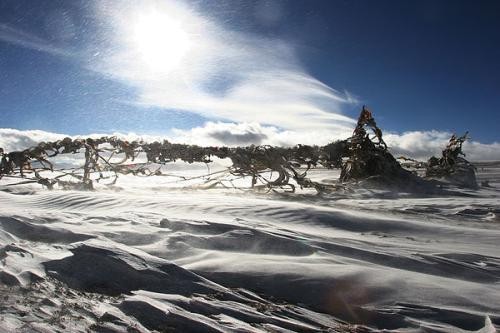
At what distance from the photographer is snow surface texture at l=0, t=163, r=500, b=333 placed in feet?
4.35

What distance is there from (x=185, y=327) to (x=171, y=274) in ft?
1.41

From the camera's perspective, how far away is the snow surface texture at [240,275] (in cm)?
133

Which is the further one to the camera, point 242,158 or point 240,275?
point 242,158

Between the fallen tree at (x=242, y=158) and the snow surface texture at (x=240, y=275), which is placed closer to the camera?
the snow surface texture at (x=240, y=275)

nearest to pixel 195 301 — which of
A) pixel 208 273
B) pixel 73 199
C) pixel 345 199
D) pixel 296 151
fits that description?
pixel 208 273

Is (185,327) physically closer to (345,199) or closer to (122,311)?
(122,311)

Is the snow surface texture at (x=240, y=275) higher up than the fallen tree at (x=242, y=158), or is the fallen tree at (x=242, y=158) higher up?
the fallen tree at (x=242, y=158)

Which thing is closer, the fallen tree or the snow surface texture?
the snow surface texture

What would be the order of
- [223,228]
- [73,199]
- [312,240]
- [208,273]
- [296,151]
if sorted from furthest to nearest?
[296,151]
[73,199]
[223,228]
[312,240]
[208,273]

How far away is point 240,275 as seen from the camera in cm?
176

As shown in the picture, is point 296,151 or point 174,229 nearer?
point 174,229

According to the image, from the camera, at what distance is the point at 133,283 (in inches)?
61.4

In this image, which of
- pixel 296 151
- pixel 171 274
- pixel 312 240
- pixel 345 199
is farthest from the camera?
pixel 296 151

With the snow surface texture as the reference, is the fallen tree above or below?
above
